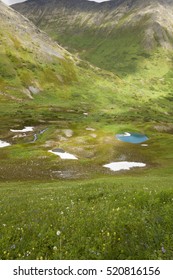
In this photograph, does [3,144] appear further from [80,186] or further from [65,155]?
[80,186]

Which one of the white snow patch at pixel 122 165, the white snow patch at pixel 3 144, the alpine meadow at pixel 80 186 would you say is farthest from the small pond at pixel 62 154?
the white snow patch at pixel 3 144

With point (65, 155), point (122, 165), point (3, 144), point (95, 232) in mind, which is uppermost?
point (95, 232)

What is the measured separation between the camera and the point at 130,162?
260ft

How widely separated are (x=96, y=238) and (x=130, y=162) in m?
68.8

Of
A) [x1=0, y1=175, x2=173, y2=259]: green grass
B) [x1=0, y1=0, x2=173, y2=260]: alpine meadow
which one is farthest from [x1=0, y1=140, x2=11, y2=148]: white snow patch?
[x1=0, y1=175, x2=173, y2=259]: green grass

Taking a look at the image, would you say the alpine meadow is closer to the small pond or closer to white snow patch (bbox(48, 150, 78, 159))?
the small pond

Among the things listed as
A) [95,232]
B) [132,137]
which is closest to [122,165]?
[132,137]

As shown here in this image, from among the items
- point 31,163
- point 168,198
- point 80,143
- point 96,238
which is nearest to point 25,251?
point 96,238

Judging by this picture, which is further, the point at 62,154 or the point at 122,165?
the point at 62,154

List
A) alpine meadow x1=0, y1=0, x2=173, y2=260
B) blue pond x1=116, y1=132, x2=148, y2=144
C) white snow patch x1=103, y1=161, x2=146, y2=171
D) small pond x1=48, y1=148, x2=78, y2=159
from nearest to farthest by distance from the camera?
1. alpine meadow x1=0, y1=0, x2=173, y2=260
2. white snow patch x1=103, y1=161, x2=146, y2=171
3. small pond x1=48, y1=148, x2=78, y2=159
4. blue pond x1=116, y1=132, x2=148, y2=144

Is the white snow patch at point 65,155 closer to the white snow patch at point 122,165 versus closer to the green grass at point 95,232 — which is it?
the white snow patch at point 122,165

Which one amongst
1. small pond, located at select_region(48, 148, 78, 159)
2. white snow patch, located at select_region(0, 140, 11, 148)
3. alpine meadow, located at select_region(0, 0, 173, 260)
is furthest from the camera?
white snow patch, located at select_region(0, 140, 11, 148)

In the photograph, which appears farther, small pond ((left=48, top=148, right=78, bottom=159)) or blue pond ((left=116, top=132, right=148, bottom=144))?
blue pond ((left=116, top=132, right=148, bottom=144))

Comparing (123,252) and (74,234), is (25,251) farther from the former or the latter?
(123,252)
